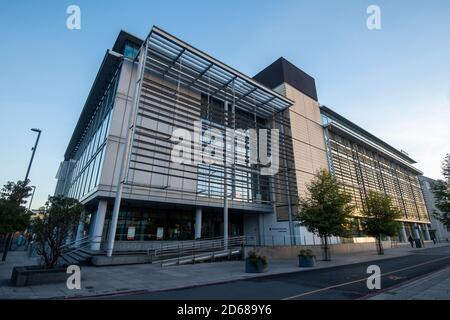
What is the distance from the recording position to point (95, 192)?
62.2ft

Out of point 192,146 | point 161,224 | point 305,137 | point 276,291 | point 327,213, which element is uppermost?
point 305,137

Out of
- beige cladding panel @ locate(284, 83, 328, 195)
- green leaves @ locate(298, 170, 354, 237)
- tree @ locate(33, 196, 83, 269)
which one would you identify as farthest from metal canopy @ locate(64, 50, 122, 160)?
green leaves @ locate(298, 170, 354, 237)

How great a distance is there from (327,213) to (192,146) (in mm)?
13167

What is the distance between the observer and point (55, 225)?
9.69 meters

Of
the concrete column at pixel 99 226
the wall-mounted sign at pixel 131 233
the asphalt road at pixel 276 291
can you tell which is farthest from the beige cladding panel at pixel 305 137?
the concrete column at pixel 99 226

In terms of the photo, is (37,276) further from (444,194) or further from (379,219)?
(379,219)

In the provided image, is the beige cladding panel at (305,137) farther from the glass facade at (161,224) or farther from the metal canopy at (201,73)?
the glass facade at (161,224)

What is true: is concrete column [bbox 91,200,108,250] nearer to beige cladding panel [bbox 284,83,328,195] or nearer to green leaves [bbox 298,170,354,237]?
green leaves [bbox 298,170,354,237]

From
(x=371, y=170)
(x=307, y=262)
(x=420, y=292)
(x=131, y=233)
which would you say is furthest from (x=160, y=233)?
(x=371, y=170)

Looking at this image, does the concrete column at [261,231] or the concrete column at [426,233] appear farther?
the concrete column at [426,233]

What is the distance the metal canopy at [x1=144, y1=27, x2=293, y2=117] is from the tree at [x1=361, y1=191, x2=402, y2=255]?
16.5m

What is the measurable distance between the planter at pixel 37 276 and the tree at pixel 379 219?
29571 millimetres

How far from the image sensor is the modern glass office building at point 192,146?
19.5m
